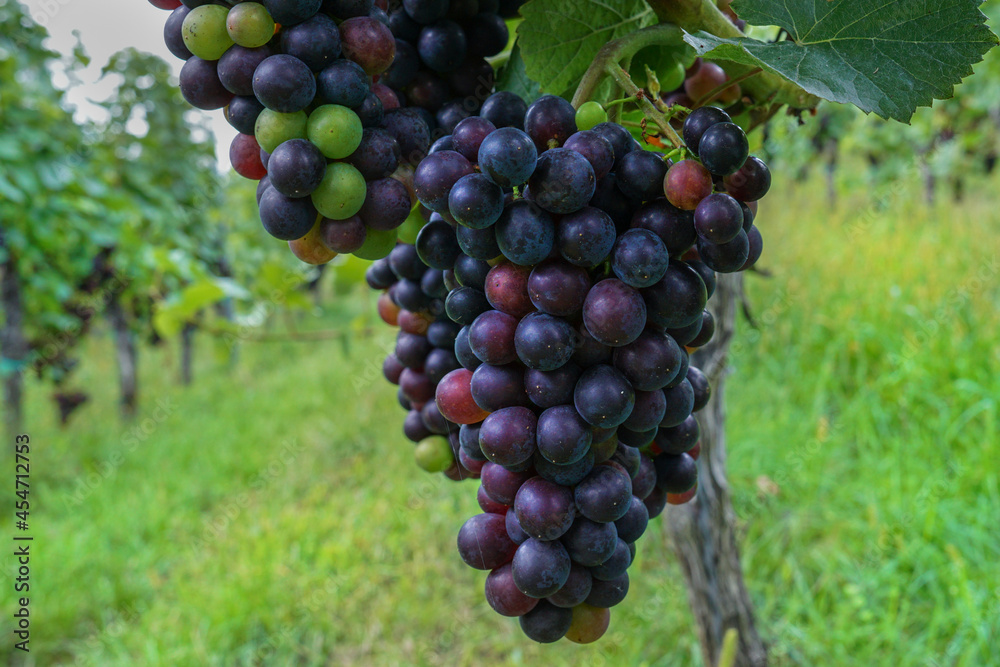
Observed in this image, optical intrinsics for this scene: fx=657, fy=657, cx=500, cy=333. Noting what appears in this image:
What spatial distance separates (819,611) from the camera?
1986 mm

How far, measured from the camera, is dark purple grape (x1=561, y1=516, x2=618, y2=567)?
21.8 inches

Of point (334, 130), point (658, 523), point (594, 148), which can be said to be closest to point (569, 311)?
point (594, 148)

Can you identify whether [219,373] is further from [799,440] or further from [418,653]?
[799,440]

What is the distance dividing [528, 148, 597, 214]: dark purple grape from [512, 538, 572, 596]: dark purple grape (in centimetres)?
28

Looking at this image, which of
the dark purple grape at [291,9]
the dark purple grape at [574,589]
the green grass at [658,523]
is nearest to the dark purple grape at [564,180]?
the dark purple grape at [291,9]

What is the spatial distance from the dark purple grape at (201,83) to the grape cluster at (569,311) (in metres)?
0.18

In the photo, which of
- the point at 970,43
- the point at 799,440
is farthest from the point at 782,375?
the point at 970,43

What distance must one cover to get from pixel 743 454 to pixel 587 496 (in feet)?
7.52

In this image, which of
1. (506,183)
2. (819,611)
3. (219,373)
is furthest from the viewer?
(219,373)

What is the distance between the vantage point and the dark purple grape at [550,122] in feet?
1.69

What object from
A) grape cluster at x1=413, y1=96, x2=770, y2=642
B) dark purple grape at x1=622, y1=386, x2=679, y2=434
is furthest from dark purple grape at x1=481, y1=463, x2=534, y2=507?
dark purple grape at x1=622, y1=386, x2=679, y2=434

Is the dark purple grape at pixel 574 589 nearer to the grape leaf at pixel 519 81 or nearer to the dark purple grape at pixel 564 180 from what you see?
the dark purple grape at pixel 564 180

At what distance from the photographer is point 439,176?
19.8 inches

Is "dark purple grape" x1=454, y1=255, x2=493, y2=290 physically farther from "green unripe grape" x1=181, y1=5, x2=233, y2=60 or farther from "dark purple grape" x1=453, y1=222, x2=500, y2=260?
"green unripe grape" x1=181, y1=5, x2=233, y2=60
